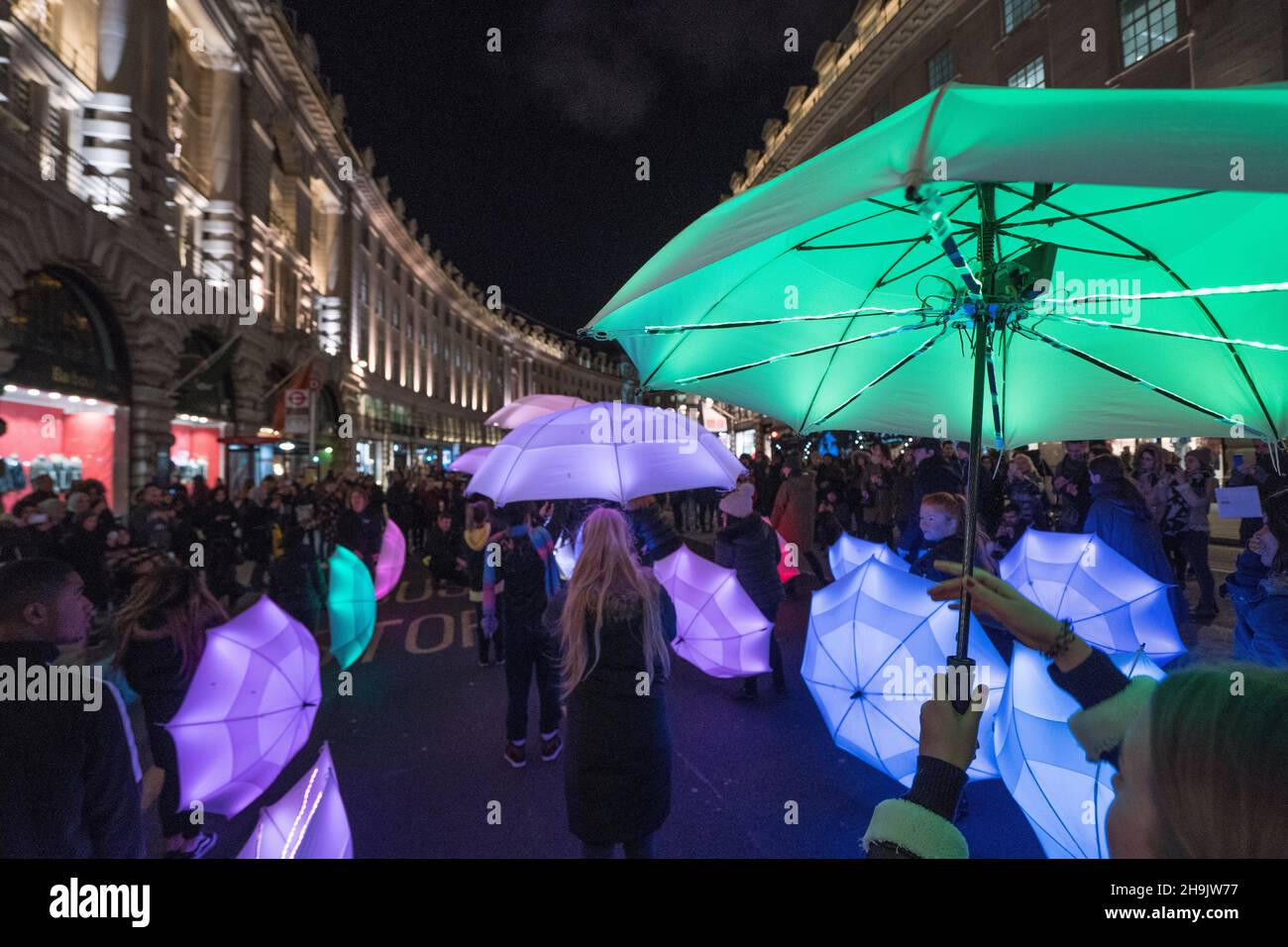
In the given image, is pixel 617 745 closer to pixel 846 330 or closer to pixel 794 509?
pixel 846 330

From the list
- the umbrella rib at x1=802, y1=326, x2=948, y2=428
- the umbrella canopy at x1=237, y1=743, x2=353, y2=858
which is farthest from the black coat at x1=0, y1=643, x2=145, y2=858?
the umbrella rib at x1=802, y1=326, x2=948, y2=428

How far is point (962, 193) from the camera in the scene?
281 cm

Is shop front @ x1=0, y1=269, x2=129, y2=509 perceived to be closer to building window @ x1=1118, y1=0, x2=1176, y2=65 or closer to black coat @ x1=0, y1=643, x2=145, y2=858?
black coat @ x1=0, y1=643, x2=145, y2=858

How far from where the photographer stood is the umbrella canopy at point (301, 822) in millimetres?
2164

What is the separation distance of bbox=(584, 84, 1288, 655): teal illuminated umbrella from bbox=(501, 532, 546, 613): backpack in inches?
70.1

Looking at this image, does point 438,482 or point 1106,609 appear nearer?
point 1106,609

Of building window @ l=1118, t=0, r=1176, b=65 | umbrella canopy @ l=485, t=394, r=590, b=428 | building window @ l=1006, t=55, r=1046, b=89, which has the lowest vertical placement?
umbrella canopy @ l=485, t=394, r=590, b=428

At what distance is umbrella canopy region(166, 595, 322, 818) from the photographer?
138 inches

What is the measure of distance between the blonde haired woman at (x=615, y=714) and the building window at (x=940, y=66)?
30.3m

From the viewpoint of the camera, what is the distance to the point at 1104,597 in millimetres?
4254

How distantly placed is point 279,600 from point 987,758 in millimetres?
6493
